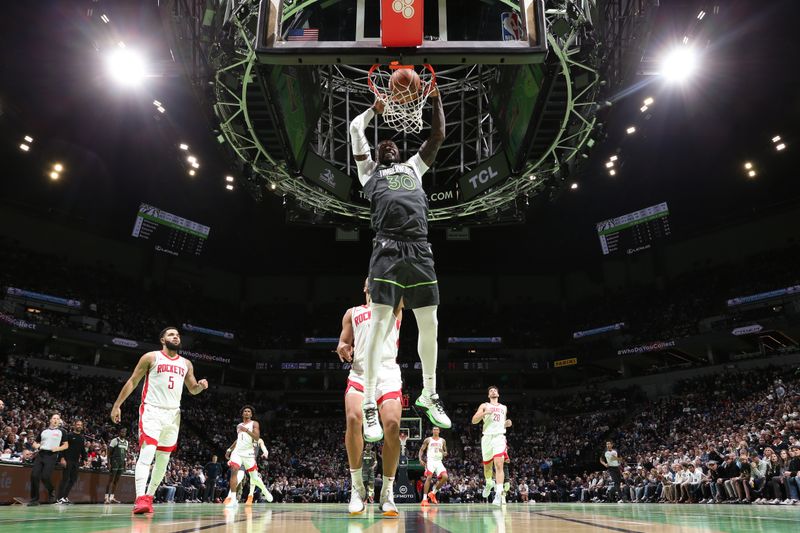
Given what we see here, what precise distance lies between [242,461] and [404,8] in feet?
31.0

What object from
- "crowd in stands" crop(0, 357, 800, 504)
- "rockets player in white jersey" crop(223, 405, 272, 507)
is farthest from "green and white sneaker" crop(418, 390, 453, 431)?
"crowd in stands" crop(0, 357, 800, 504)

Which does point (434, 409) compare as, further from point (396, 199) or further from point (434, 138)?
point (434, 138)

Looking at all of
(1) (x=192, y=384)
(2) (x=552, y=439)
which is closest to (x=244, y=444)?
(1) (x=192, y=384)

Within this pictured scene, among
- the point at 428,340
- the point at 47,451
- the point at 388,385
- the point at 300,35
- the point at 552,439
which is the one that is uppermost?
the point at 300,35

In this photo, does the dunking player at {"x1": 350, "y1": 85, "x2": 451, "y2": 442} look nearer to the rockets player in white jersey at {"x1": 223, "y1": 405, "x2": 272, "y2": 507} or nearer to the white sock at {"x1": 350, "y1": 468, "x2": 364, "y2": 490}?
the white sock at {"x1": 350, "y1": 468, "x2": 364, "y2": 490}

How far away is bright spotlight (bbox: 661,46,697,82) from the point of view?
1493 cm

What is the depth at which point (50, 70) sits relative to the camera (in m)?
22.0

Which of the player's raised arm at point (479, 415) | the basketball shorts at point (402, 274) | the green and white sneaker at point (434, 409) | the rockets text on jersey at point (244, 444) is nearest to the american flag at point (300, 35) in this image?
the basketball shorts at point (402, 274)

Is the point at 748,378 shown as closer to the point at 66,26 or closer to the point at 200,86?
the point at 200,86

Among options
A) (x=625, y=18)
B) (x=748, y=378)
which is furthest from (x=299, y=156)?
(x=748, y=378)

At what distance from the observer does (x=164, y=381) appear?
23.4 feet

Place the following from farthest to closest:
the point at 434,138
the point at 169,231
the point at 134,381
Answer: the point at 169,231 < the point at 134,381 < the point at 434,138

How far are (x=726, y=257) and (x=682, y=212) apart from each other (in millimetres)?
3756

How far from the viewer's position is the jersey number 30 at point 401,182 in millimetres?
4777
